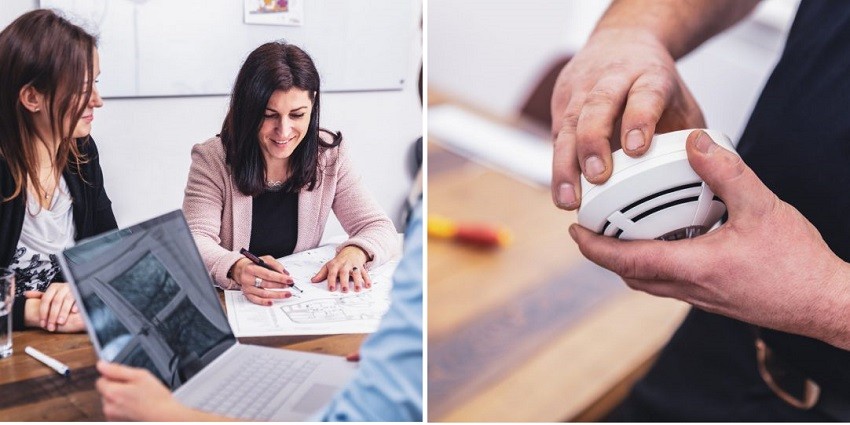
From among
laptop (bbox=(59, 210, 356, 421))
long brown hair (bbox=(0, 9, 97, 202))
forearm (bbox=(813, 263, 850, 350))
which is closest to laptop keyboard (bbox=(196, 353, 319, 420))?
laptop (bbox=(59, 210, 356, 421))

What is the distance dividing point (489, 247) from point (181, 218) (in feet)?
1.85

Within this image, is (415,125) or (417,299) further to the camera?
(415,125)

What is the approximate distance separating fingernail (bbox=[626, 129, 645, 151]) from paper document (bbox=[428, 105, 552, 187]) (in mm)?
605

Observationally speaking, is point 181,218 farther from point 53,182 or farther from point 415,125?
point 415,125

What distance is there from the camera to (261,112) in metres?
0.79

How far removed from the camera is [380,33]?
830 millimetres

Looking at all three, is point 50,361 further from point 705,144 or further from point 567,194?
point 705,144

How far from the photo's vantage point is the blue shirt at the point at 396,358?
2.17 ft

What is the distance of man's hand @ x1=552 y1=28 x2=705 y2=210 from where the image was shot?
712mm

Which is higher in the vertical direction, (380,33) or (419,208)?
(380,33)

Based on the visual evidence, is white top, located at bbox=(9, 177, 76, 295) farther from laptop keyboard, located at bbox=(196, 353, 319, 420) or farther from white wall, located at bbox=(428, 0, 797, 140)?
white wall, located at bbox=(428, 0, 797, 140)

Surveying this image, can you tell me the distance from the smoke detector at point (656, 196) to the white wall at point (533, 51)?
54 centimetres

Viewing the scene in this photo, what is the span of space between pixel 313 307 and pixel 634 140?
390 millimetres

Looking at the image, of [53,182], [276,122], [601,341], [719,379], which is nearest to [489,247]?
[601,341]
